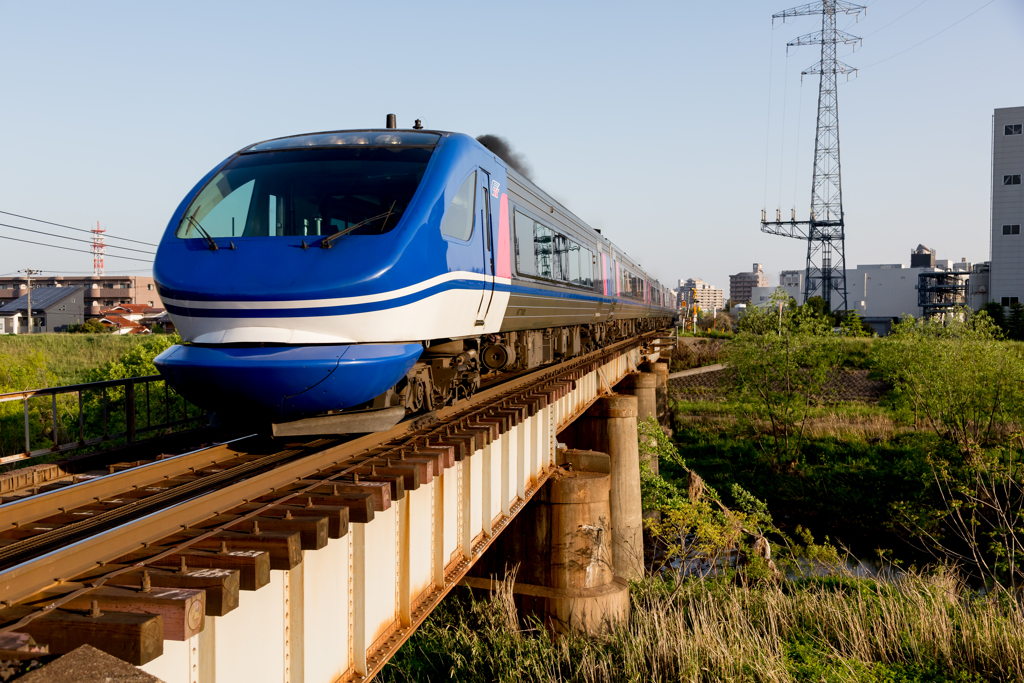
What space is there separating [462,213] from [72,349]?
1632 inches

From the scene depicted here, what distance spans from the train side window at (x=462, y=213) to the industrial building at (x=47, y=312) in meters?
74.7

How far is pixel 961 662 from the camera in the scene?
436 inches

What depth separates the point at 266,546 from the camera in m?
3.87

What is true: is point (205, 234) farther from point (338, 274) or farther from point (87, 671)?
point (87, 671)

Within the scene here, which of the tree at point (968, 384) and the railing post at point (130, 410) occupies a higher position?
the railing post at point (130, 410)

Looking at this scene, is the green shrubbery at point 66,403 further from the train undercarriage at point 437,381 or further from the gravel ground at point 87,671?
the gravel ground at point 87,671

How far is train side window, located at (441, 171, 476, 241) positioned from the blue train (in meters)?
0.02

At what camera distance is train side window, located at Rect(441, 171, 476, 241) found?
711cm

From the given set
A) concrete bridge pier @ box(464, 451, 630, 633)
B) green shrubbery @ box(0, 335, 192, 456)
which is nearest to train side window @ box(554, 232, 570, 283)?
concrete bridge pier @ box(464, 451, 630, 633)

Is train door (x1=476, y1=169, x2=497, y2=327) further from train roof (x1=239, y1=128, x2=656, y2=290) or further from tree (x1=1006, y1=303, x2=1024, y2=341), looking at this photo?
tree (x1=1006, y1=303, x2=1024, y2=341)

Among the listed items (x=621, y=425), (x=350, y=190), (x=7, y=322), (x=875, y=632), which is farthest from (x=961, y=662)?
(x=7, y=322)

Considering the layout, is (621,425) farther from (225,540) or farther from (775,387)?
(775,387)

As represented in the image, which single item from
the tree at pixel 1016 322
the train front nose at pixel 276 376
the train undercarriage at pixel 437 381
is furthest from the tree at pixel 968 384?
the tree at pixel 1016 322

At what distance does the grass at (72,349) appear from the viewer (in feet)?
117
